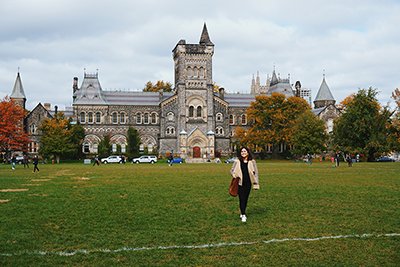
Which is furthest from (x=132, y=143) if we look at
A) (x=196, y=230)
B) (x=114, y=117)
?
(x=196, y=230)

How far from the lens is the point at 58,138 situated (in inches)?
2704

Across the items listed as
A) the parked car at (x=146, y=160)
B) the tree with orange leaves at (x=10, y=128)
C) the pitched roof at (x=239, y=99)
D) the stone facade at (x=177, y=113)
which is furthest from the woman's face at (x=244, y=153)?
the pitched roof at (x=239, y=99)

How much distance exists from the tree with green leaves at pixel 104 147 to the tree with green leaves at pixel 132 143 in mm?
3395

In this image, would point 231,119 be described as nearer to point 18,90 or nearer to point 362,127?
point 362,127

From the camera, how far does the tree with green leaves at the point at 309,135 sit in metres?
64.8

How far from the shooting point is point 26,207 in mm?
15250

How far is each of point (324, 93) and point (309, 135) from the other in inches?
1286

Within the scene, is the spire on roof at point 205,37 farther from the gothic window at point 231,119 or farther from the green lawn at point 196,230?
the green lawn at point 196,230

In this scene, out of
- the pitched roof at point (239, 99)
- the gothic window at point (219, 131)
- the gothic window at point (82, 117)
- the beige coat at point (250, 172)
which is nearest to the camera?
the beige coat at point (250, 172)

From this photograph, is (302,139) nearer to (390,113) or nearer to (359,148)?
(359,148)

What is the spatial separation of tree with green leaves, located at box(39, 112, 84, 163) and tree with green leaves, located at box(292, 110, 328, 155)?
3220 centimetres

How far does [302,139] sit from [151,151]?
2867 centimetres

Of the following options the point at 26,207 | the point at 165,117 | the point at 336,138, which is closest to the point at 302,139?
the point at 336,138

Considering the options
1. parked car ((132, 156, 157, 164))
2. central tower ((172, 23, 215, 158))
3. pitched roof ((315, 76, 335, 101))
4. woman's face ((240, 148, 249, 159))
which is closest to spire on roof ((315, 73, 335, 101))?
pitched roof ((315, 76, 335, 101))
